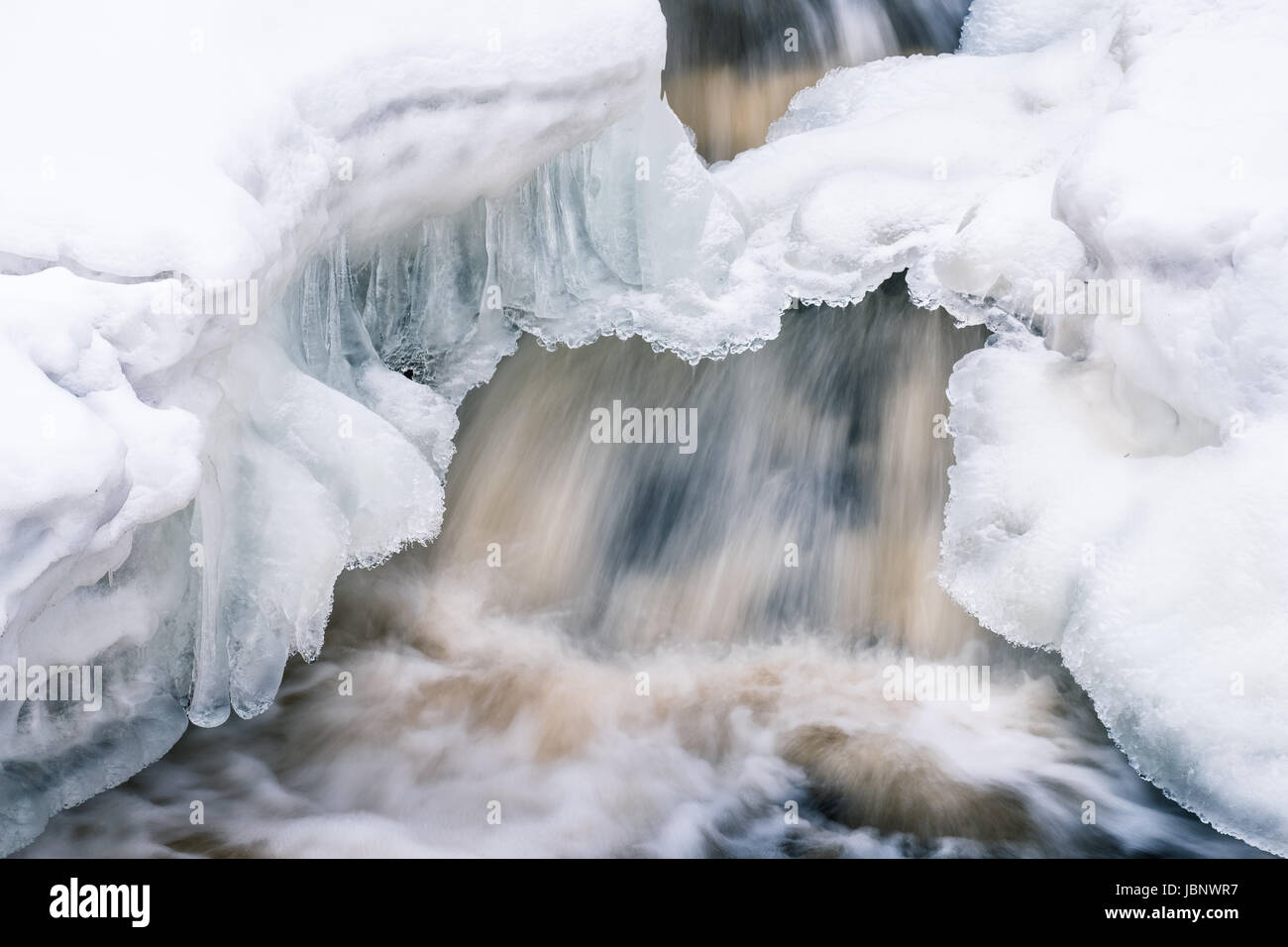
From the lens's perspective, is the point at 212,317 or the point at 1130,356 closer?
the point at 212,317

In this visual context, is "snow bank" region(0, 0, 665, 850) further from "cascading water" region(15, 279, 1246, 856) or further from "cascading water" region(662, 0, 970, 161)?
"cascading water" region(662, 0, 970, 161)

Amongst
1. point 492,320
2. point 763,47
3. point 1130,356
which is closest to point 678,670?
point 492,320

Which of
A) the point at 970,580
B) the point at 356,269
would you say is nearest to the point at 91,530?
the point at 356,269

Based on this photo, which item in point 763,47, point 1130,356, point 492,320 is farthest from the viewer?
point 763,47

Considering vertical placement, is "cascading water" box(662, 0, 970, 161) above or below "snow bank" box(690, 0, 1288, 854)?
above

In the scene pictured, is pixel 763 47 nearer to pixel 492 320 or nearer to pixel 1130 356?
pixel 492 320

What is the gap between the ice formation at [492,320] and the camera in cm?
312

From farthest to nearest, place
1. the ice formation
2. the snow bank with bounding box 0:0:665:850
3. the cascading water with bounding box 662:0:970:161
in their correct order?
the cascading water with bounding box 662:0:970:161, the ice formation, the snow bank with bounding box 0:0:665:850

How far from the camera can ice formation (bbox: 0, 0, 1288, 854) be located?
3.12 m

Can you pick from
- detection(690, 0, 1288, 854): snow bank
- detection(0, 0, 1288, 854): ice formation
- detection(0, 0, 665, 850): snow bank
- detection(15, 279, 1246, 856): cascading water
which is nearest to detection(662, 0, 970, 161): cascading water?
detection(690, 0, 1288, 854): snow bank

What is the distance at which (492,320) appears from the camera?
189 inches

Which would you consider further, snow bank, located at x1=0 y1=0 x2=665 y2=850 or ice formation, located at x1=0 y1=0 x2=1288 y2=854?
ice formation, located at x1=0 y1=0 x2=1288 y2=854

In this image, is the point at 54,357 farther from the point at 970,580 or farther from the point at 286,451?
the point at 970,580

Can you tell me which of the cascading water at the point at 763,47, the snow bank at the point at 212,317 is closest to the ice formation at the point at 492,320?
the snow bank at the point at 212,317
